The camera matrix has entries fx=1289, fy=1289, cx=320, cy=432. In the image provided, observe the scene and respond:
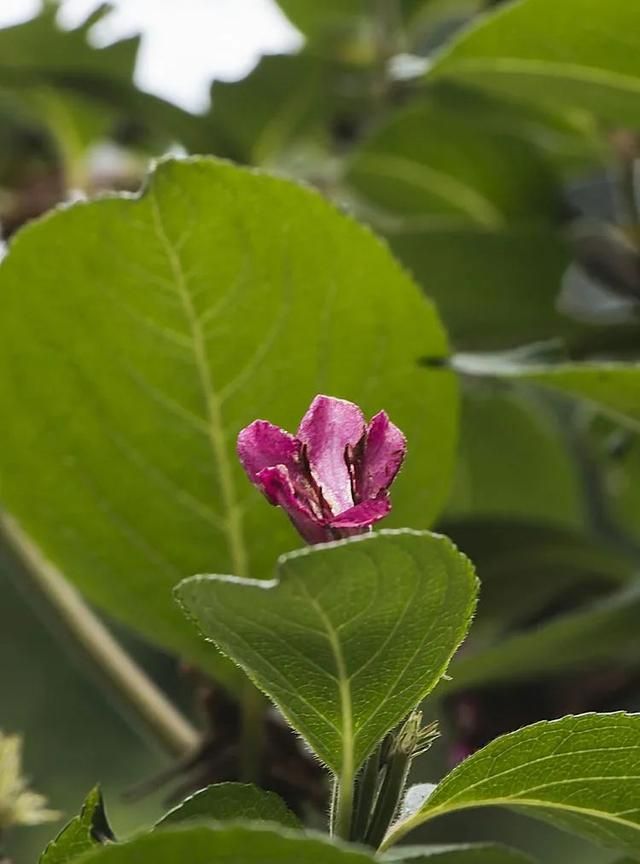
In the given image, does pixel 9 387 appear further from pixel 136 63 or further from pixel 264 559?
pixel 136 63

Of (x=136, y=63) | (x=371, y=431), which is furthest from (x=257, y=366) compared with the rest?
(x=136, y=63)

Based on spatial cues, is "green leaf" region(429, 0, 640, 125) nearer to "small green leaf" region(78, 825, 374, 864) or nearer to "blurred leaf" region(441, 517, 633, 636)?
"blurred leaf" region(441, 517, 633, 636)

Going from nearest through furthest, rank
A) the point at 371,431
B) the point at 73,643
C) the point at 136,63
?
1. the point at 371,431
2. the point at 73,643
3. the point at 136,63

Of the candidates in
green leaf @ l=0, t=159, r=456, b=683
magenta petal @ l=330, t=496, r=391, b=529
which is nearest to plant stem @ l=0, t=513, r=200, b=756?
green leaf @ l=0, t=159, r=456, b=683

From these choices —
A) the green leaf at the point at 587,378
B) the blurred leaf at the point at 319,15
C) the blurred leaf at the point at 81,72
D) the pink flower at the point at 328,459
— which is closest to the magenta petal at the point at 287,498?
the pink flower at the point at 328,459

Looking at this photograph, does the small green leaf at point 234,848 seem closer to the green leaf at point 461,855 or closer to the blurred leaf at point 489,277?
the green leaf at point 461,855

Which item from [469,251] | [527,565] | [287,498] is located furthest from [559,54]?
[287,498]
